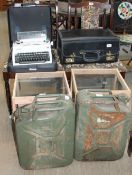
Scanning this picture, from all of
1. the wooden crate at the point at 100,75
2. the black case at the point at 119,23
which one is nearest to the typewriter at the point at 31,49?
the wooden crate at the point at 100,75

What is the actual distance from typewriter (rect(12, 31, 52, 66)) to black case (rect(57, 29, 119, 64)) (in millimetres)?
146

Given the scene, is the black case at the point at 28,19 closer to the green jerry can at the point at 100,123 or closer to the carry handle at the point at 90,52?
the carry handle at the point at 90,52

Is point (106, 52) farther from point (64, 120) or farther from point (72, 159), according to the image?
point (72, 159)

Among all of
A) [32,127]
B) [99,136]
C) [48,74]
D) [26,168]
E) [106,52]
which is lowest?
[26,168]

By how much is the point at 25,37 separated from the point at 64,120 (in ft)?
3.20

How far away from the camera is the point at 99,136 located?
74.7 inches

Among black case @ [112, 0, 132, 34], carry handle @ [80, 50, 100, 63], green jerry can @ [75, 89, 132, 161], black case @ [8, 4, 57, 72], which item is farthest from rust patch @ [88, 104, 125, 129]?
black case @ [112, 0, 132, 34]

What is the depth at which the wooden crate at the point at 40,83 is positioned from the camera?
83.4 inches

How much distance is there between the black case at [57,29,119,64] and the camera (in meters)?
2.18

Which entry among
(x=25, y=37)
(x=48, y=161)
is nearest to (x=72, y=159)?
(x=48, y=161)

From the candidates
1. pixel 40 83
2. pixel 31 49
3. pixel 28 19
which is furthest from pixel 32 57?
pixel 28 19

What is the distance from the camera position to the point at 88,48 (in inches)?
86.7

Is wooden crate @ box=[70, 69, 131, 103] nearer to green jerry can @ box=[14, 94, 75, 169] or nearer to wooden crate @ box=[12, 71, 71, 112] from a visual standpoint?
wooden crate @ box=[12, 71, 71, 112]

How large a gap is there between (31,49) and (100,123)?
0.90 m
